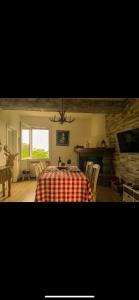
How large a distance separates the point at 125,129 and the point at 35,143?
147 inches

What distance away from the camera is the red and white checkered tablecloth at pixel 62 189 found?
115 inches

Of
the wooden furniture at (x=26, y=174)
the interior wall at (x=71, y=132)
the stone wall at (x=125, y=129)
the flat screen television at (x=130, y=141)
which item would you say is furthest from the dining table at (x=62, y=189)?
the interior wall at (x=71, y=132)

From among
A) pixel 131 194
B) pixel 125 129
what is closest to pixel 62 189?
pixel 131 194

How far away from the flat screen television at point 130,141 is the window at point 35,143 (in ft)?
11.8

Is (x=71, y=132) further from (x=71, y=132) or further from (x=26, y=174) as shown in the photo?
(x=26, y=174)

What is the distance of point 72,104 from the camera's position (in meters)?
5.11

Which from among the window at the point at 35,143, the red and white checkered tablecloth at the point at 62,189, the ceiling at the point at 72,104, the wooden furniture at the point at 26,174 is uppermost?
the ceiling at the point at 72,104

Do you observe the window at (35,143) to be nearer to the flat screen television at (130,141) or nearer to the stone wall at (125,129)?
the stone wall at (125,129)
